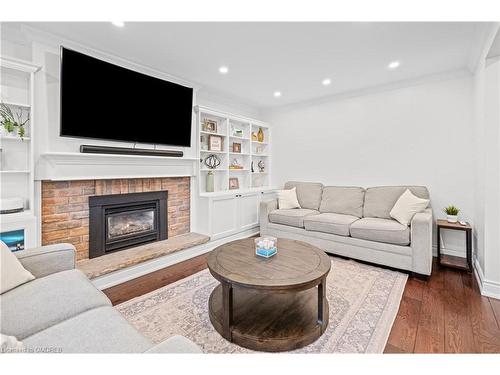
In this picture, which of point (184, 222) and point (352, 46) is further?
point (184, 222)

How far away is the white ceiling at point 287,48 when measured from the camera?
2168 mm

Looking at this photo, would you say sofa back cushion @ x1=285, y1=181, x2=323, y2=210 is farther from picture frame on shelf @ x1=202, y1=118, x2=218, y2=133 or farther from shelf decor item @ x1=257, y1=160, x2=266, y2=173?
picture frame on shelf @ x1=202, y1=118, x2=218, y2=133

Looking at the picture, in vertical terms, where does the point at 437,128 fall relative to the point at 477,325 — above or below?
above

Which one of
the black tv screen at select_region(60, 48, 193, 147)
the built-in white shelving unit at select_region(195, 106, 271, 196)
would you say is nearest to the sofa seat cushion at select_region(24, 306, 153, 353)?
the black tv screen at select_region(60, 48, 193, 147)

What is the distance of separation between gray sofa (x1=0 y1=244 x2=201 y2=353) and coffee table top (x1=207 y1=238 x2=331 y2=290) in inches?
27.4

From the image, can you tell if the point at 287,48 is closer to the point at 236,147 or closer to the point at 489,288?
the point at 236,147

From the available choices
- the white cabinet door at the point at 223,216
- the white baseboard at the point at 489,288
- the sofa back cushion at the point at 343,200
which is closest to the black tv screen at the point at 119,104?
the white cabinet door at the point at 223,216

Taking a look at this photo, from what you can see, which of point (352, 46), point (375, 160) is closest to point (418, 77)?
point (375, 160)

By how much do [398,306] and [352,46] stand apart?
2.50 metres

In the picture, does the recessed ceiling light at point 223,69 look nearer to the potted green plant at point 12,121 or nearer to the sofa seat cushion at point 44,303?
the potted green plant at point 12,121

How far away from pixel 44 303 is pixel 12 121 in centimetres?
187

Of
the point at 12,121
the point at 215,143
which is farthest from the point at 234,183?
the point at 12,121

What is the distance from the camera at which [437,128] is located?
3279mm
